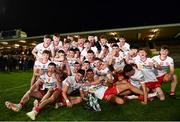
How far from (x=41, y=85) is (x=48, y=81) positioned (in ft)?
1.46

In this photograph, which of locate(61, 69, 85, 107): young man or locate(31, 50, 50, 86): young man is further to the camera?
locate(31, 50, 50, 86): young man

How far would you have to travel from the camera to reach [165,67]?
863 cm

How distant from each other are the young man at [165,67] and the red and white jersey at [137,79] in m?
0.78

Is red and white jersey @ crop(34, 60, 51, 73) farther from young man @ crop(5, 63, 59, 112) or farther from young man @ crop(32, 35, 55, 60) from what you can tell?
young man @ crop(32, 35, 55, 60)

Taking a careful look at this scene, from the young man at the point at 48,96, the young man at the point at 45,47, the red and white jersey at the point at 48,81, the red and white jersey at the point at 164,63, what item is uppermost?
the young man at the point at 45,47

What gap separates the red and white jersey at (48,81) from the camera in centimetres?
782

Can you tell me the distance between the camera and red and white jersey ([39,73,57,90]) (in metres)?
7.82

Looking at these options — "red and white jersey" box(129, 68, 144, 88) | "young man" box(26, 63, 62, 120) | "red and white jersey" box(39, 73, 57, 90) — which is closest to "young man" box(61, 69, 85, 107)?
"young man" box(26, 63, 62, 120)

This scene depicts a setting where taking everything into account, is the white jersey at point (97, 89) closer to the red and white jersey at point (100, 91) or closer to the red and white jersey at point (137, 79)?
the red and white jersey at point (100, 91)

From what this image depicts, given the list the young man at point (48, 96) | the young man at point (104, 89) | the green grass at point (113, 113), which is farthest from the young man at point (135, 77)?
the young man at point (48, 96)

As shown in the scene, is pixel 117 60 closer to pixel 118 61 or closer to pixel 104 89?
pixel 118 61

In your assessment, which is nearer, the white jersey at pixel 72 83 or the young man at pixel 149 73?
the white jersey at pixel 72 83

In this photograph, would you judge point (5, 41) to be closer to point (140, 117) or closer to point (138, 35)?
point (138, 35)

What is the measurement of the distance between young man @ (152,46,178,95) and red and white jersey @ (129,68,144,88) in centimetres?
78
